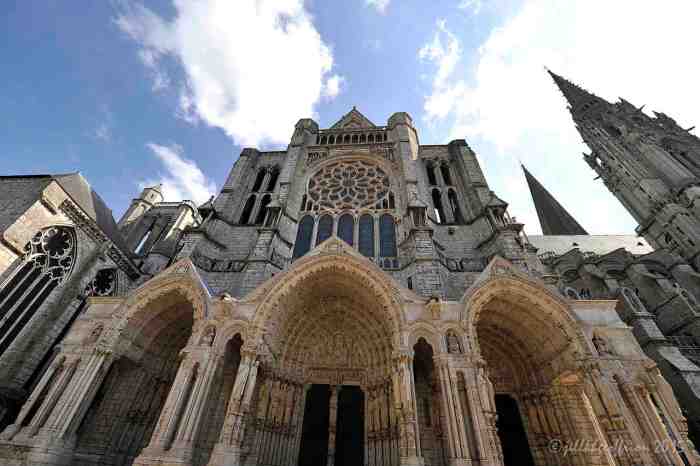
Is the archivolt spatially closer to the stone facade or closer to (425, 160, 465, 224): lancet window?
the stone facade

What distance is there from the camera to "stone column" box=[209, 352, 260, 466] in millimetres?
5668

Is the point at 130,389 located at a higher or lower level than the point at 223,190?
lower

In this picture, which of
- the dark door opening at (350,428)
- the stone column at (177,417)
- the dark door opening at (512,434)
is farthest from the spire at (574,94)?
the stone column at (177,417)

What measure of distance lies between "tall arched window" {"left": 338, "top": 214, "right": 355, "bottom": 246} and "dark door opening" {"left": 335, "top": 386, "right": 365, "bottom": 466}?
555cm

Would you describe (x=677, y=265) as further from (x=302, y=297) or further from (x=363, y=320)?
(x=302, y=297)

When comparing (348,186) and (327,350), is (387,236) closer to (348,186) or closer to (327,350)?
(348,186)

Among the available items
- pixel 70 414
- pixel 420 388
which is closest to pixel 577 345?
pixel 420 388

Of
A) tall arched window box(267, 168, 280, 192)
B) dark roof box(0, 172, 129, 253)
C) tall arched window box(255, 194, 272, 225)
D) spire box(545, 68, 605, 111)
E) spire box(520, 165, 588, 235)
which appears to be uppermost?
spire box(545, 68, 605, 111)

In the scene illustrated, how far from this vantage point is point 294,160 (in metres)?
14.9

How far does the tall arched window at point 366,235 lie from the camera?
1160cm

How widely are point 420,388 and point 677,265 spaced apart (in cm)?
1949

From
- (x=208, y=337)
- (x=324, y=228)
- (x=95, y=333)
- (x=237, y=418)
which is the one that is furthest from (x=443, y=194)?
(x=95, y=333)

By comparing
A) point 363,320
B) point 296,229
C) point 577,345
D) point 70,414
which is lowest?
point 70,414

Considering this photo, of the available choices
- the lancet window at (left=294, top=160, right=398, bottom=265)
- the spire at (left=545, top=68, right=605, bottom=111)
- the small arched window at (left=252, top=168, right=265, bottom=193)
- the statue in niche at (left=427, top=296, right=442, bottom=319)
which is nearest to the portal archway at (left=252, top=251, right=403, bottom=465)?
the statue in niche at (left=427, top=296, right=442, bottom=319)
